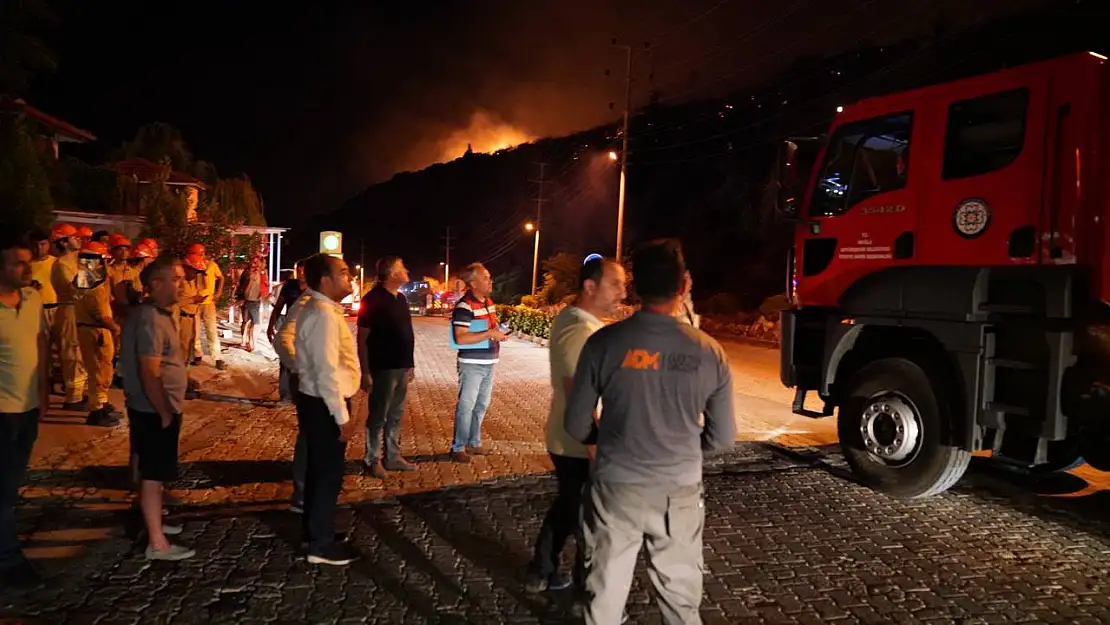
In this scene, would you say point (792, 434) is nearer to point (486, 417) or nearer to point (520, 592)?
point (486, 417)

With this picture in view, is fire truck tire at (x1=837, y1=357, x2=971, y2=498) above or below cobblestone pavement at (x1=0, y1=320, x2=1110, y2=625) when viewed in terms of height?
above

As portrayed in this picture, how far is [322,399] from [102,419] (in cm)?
474

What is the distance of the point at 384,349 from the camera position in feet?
21.2

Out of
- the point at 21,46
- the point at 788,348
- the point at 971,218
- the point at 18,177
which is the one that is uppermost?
the point at 21,46

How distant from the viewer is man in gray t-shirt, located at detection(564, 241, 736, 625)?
286 centimetres

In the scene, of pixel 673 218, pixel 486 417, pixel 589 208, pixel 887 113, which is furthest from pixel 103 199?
pixel 589 208

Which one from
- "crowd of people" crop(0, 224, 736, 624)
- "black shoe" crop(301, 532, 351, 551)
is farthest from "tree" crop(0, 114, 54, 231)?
"black shoe" crop(301, 532, 351, 551)

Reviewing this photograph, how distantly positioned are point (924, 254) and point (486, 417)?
5.28 meters

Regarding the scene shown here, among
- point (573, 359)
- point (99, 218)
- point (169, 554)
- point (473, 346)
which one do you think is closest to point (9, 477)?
point (169, 554)

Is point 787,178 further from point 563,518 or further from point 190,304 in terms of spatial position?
point 190,304

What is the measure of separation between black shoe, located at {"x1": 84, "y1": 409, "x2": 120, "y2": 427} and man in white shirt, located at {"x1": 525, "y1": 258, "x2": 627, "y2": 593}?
229 inches

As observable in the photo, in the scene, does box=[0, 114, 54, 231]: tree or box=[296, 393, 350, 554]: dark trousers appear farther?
box=[0, 114, 54, 231]: tree

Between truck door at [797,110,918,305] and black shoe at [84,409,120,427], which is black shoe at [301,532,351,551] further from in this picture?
truck door at [797,110,918,305]

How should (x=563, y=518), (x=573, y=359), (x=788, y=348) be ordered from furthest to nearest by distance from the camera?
1. (x=788, y=348)
2. (x=563, y=518)
3. (x=573, y=359)
